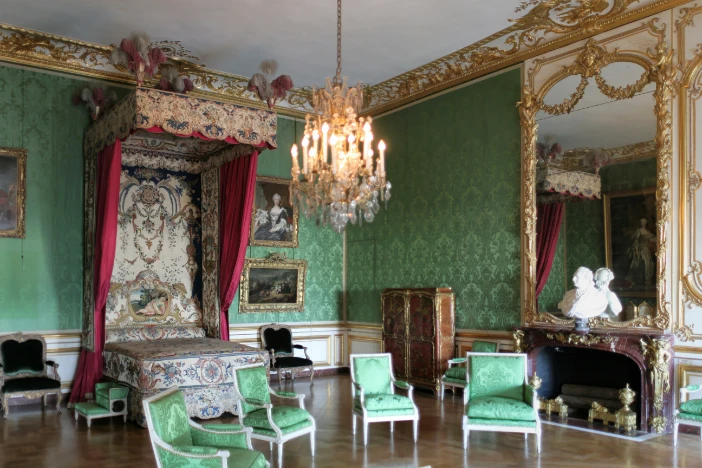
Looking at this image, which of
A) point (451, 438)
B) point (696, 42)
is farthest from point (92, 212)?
point (696, 42)

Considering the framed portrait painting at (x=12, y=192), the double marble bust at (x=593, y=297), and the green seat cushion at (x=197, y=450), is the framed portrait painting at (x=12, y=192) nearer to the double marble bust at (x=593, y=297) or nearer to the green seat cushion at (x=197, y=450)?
the green seat cushion at (x=197, y=450)

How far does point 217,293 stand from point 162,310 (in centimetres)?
98

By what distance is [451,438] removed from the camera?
651 centimetres

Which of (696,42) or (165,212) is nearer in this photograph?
(696,42)

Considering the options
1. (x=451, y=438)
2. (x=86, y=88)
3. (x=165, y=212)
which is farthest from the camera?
(x=165, y=212)

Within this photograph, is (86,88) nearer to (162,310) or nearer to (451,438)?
(162,310)

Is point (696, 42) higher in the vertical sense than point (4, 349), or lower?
higher

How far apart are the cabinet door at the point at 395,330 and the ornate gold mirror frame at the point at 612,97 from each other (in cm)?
206

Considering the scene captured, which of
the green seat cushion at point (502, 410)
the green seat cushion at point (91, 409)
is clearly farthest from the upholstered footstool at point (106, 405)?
the green seat cushion at point (502, 410)

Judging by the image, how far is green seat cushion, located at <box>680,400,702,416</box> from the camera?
237 inches

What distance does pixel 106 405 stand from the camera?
23.6ft

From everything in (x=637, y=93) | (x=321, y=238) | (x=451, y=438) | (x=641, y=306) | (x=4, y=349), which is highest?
(x=637, y=93)

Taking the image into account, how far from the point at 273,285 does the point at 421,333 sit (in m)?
2.88

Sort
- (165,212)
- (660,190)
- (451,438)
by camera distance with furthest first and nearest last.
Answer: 1. (165,212)
2. (660,190)
3. (451,438)
